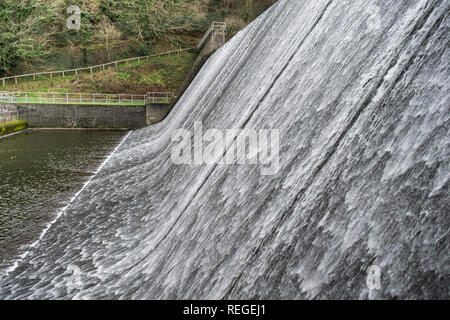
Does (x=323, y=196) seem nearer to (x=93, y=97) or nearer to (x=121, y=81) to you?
(x=93, y=97)

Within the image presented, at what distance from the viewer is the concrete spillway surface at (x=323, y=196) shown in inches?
59.4

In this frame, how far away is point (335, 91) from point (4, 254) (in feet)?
15.4

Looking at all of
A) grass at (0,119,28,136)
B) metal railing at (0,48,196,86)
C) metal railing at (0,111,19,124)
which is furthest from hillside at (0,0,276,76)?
grass at (0,119,28,136)

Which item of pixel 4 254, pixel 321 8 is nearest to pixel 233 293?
pixel 321 8

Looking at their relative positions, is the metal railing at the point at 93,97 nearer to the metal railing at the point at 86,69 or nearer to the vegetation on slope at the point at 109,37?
the vegetation on slope at the point at 109,37

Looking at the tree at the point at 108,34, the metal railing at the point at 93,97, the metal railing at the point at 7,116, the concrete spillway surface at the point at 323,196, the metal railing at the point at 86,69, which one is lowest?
the metal railing at the point at 7,116

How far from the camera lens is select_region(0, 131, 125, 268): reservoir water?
5746mm

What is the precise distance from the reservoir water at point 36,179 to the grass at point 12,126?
1310 millimetres

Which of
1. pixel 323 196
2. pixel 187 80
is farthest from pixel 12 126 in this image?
pixel 323 196

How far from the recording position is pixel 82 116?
70.3 ft

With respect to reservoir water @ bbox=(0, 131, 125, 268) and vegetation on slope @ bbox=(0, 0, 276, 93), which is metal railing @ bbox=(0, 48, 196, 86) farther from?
reservoir water @ bbox=(0, 131, 125, 268)

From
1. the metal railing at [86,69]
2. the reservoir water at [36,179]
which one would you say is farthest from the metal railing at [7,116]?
the metal railing at [86,69]

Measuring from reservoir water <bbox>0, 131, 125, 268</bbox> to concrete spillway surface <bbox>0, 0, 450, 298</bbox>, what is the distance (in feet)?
2.90

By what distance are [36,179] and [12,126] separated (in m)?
11.2
